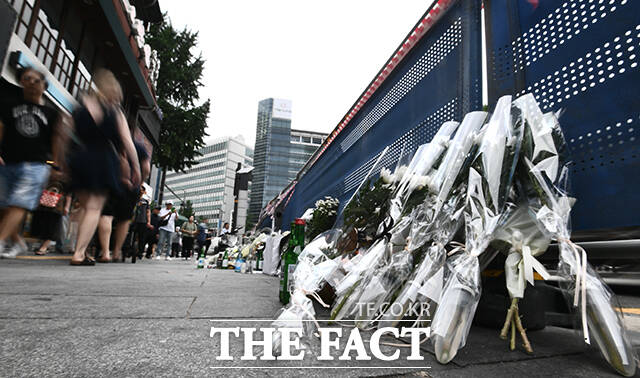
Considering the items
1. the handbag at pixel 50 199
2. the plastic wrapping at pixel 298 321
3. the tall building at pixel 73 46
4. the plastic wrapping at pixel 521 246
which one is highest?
the tall building at pixel 73 46

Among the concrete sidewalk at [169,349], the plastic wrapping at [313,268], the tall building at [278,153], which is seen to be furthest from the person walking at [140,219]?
the tall building at [278,153]

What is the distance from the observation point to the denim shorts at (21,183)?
219cm

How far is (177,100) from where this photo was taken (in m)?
15.9

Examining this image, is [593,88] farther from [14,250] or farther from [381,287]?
[14,250]

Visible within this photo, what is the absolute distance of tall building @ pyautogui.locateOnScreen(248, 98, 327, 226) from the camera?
7831 cm

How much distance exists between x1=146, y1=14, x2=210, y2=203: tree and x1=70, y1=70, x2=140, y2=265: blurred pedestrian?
12.9m

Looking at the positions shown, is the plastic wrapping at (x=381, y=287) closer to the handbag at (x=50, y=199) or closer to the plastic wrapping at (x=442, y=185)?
the plastic wrapping at (x=442, y=185)

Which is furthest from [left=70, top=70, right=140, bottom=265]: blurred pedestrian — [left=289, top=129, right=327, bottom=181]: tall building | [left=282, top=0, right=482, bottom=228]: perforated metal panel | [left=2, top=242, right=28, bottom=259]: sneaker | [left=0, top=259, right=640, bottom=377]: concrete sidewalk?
[left=289, top=129, right=327, bottom=181]: tall building

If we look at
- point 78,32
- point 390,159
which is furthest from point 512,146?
point 78,32

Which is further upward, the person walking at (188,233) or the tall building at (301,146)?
the tall building at (301,146)

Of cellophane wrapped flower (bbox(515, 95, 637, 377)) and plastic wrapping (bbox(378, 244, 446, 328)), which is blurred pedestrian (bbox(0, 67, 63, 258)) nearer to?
plastic wrapping (bbox(378, 244, 446, 328))

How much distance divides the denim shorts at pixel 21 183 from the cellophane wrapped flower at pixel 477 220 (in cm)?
283

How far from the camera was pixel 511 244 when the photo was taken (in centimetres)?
122

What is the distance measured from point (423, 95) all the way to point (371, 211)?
4.54 feet
